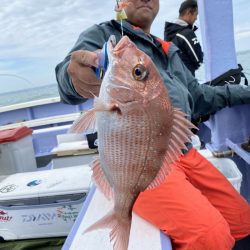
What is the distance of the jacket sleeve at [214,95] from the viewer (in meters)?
2.35

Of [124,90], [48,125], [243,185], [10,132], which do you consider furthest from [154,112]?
[48,125]

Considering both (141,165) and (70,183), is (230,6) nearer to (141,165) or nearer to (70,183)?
(70,183)

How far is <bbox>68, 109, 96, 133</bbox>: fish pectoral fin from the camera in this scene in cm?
90

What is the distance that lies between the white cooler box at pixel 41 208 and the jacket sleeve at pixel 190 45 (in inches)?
78.2

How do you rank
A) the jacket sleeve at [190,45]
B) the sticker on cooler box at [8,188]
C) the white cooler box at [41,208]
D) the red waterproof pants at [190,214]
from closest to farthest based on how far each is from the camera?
1. the red waterproof pants at [190,214]
2. the white cooler box at [41,208]
3. the sticker on cooler box at [8,188]
4. the jacket sleeve at [190,45]

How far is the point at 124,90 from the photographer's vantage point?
0.88m

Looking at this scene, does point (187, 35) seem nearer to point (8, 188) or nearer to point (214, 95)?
point (214, 95)

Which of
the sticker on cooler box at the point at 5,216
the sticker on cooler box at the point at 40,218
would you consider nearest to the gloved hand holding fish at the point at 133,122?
the sticker on cooler box at the point at 40,218

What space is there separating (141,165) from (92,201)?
3.13 feet

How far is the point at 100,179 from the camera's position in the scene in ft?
3.25

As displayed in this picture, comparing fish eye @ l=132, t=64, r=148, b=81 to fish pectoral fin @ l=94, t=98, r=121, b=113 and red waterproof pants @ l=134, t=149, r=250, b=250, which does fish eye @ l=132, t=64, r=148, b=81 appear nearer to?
fish pectoral fin @ l=94, t=98, r=121, b=113

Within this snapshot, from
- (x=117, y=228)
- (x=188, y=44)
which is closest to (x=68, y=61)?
(x=117, y=228)

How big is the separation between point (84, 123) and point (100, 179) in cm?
20

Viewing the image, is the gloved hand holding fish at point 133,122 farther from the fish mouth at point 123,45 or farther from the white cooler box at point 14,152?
the white cooler box at point 14,152
